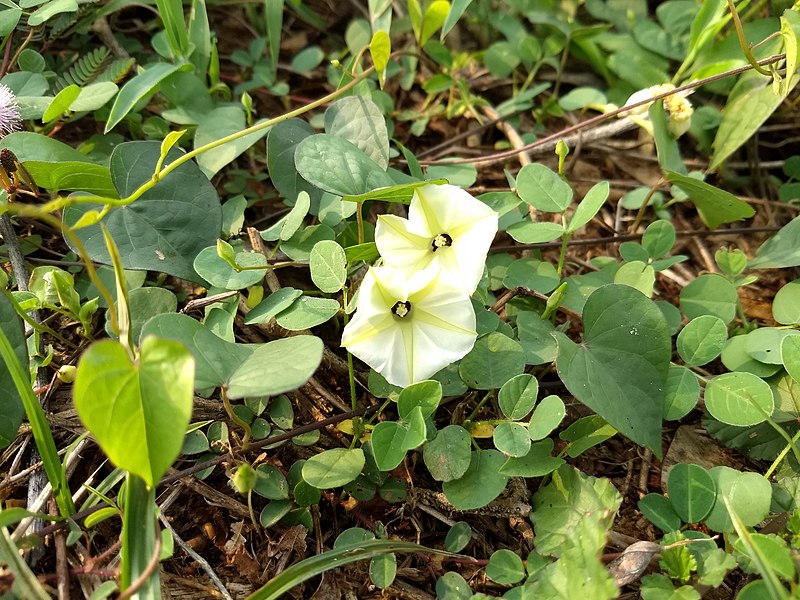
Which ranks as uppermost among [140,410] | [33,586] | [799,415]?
[140,410]

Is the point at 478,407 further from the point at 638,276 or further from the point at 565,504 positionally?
the point at 638,276

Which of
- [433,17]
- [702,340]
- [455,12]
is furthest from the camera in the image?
[433,17]

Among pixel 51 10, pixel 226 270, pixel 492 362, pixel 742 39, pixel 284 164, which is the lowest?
pixel 492 362

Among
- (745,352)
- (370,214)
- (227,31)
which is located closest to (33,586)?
(370,214)

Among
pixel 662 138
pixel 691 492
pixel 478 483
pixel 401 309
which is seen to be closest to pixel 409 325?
pixel 401 309

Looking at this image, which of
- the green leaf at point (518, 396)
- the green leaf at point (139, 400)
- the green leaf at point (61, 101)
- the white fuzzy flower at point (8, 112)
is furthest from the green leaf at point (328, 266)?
the white fuzzy flower at point (8, 112)

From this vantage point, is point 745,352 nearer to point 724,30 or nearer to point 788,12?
point 788,12

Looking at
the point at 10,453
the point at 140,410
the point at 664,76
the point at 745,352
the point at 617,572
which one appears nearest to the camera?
the point at 140,410
